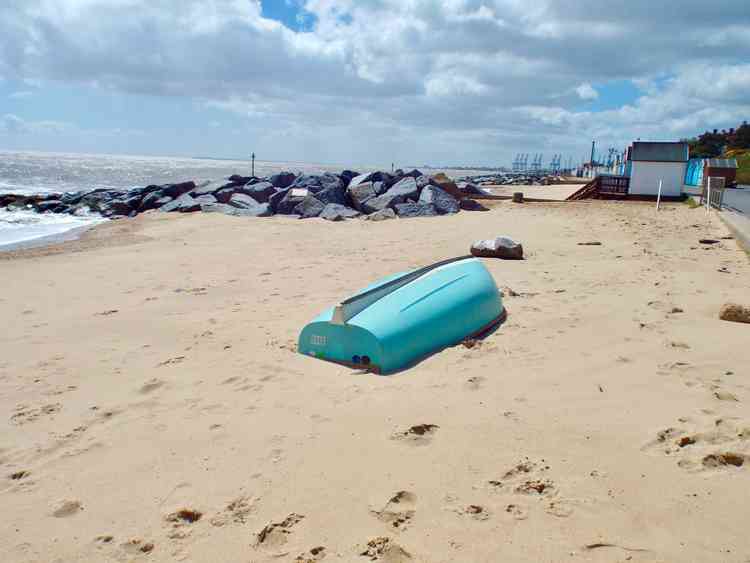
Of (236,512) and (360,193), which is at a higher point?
(360,193)

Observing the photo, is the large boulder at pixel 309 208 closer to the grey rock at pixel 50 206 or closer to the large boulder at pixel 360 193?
the large boulder at pixel 360 193

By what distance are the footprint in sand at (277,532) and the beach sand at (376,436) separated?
0.4 inches

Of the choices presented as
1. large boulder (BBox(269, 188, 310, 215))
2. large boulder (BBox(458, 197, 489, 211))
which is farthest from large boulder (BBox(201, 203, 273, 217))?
large boulder (BBox(458, 197, 489, 211))

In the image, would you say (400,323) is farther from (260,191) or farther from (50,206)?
(50,206)

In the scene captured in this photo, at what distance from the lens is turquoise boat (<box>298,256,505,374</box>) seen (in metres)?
3.92

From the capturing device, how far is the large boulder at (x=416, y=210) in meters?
15.4

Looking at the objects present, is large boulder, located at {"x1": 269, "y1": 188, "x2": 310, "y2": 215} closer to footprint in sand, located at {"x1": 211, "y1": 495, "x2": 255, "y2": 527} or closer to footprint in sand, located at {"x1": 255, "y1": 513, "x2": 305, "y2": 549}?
footprint in sand, located at {"x1": 211, "y1": 495, "x2": 255, "y2": 527}

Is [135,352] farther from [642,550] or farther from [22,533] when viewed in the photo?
[642,550]

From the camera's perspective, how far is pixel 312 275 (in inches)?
296

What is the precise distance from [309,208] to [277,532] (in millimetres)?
14513

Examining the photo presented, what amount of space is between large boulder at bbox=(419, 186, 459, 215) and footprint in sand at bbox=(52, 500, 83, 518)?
554 inches

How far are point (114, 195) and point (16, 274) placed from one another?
1654 cm

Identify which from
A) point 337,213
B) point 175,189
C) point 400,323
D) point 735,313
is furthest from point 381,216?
point 400,323

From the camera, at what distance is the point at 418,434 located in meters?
2.96
